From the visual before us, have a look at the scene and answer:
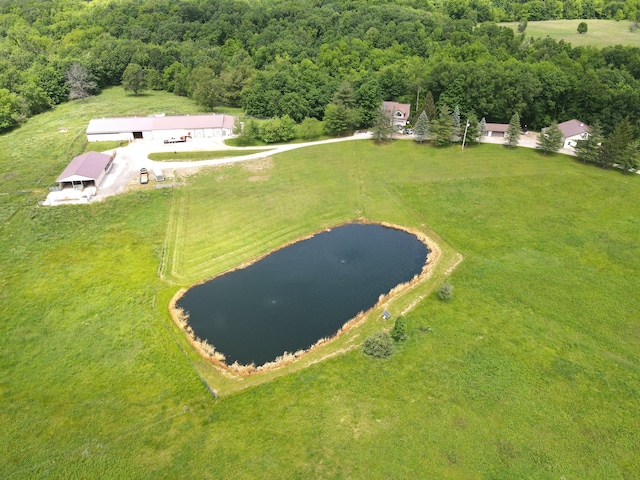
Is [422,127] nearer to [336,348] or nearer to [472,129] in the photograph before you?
[472,129]

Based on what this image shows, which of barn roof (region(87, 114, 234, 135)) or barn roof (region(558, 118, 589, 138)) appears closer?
barn roof (region(558, 118, 589, 138))

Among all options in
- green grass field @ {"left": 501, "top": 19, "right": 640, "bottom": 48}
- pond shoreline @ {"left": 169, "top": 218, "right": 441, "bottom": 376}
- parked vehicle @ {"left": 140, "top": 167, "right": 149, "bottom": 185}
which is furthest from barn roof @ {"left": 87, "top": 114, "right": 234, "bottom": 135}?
green grass field @ {"left": 501, "top": 19, "right": 640, "bottom": 48}

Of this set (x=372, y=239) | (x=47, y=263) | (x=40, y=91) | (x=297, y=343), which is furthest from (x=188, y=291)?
(x=40, y=91)

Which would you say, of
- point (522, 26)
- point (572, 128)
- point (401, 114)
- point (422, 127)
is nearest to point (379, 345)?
point (422, 127)

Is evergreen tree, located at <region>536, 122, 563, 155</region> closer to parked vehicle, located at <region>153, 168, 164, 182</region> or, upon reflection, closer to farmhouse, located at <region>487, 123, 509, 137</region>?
farmhouse, located at <region>487, 123, 509, 137</region>

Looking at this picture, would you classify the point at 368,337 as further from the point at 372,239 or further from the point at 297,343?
the point at 372,239
